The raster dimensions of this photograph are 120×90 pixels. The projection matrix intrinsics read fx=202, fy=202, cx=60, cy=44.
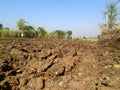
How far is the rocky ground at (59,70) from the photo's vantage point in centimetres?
527

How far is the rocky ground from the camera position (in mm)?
5270

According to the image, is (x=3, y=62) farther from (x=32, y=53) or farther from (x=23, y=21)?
(x=23, y=21)

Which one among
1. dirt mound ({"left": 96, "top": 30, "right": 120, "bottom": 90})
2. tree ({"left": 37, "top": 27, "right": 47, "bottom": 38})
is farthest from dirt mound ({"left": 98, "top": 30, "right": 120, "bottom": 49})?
tree ({"left": 37, "top": 27, "right": 47, "bottom": 38})

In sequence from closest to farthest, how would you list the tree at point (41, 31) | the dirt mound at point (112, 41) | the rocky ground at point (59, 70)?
1. the rocky ground at point (59, 70)
2. the dirt mound at point (112, 41)
3. the tree at point (41, 31)

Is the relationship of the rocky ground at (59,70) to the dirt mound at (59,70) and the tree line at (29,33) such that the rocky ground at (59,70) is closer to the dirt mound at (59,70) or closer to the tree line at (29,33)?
the dirt mound at (59,70)

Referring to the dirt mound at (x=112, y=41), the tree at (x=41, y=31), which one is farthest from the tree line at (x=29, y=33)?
the dirt mound at (x=112, y=41)

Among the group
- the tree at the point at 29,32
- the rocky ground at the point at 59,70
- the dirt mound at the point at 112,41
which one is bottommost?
the rocky ground at the point at 59,70

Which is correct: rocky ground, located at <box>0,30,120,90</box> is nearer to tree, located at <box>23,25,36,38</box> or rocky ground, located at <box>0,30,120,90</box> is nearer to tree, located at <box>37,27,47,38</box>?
tree, located at <box>23,25,36,38</box>

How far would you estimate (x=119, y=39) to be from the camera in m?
8.17

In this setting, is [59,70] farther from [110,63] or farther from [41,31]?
[41,31]

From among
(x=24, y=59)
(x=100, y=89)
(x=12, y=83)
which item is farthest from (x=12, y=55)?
(x=100, y=89)

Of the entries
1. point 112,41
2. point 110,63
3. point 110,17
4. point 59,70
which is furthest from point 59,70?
point 110,17

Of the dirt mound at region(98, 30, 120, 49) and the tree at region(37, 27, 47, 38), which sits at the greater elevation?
the tree at region(37, 27, 47, 38)

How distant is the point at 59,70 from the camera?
5898 mm
